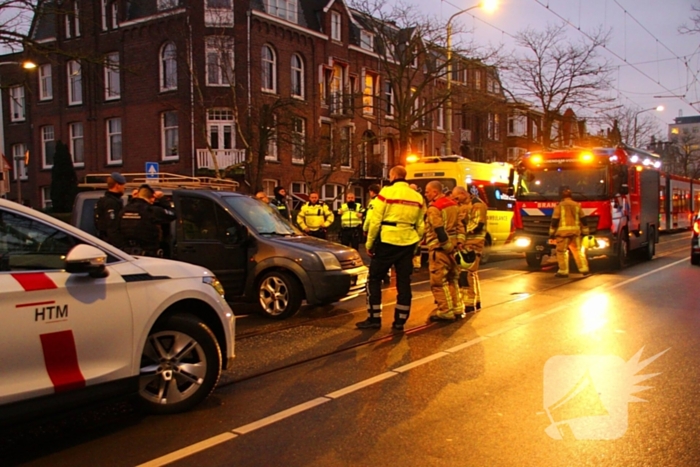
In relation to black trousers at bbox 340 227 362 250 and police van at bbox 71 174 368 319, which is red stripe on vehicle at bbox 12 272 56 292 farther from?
black trousers at bbox 340 227 362 250

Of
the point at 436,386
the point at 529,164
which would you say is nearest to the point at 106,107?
the point at 529,164

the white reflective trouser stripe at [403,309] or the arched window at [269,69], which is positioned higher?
the arched window at [269,69]

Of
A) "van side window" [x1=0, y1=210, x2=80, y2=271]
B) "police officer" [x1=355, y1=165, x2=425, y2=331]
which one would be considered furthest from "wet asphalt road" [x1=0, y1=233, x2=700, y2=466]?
"van side window" [x1=0, y1=210, x2=80, y2=271]

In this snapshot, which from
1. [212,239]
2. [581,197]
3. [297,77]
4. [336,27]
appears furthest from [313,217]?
[336,27]

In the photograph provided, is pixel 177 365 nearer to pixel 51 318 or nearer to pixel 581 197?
pixel 51 318

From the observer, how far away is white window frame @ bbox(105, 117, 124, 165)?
1264 inches

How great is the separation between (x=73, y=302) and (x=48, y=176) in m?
33.0

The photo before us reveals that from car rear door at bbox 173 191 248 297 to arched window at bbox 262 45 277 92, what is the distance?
21469 mm

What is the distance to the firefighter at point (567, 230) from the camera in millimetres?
13812

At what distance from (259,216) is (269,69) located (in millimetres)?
22263

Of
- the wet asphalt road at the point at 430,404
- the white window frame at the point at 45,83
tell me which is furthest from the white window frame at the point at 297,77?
the wet asphalt road at the point at 430,404

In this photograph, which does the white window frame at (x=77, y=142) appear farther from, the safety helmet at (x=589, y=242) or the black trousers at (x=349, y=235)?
the safety helmet at (x=589, y=242)

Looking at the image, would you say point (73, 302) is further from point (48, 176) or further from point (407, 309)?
point (48, 176)

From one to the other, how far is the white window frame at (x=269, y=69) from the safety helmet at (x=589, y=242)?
18.6 metres
